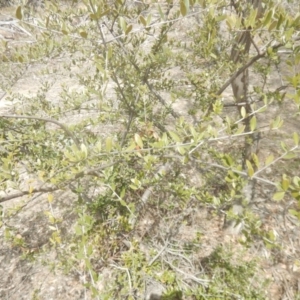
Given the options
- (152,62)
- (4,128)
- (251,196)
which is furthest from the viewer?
(251,196)

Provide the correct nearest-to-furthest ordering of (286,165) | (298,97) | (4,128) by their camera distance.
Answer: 1. (298,97)
2. (4,128)
3. (286,165)

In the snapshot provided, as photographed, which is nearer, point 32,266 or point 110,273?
point 110,273

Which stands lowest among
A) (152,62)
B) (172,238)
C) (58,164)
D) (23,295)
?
(23,295)

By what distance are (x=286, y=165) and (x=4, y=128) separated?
3.20m

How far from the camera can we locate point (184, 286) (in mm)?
2318

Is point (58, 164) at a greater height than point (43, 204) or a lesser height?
greater

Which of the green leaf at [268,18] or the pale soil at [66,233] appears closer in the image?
the green leaf at [268,18]

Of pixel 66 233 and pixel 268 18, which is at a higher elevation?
pixel 268 18

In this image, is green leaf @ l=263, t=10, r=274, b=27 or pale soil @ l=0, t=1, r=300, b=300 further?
pale soil @ l=0, t=1, r=300, b=300

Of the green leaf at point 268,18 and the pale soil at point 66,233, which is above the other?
the green leaf at point 268,18

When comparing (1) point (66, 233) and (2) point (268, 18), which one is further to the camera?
(1) point (66, 233)

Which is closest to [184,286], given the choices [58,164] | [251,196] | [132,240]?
[132,240]

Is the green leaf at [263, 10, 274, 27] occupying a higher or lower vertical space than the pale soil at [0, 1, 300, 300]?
higher

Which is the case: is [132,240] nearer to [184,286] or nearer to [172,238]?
[172,238]
